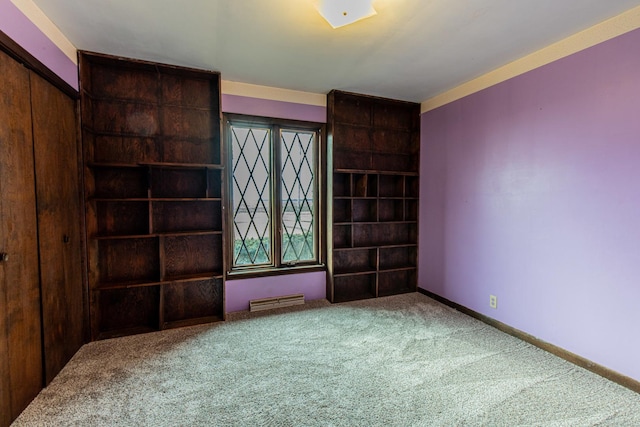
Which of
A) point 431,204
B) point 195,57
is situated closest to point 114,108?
point 195,57

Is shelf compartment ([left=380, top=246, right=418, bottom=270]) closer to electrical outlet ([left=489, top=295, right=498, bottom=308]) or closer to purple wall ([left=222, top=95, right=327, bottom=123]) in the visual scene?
electrical outlet ([left=489, top=295, right=498, bottom=308])

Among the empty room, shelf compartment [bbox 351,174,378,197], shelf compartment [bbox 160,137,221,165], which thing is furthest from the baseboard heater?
shelf compartment [bbox 160,137,221,165]

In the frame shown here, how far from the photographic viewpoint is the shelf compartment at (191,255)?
2736mm

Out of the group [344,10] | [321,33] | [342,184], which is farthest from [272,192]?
[344,10]

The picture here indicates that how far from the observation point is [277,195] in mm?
3172

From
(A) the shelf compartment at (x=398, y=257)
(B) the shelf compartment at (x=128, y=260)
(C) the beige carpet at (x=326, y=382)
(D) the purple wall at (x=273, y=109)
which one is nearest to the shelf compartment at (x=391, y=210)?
(A) the shelf compartment at (x=398, y=257)

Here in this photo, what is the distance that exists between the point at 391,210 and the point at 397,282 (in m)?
0.95

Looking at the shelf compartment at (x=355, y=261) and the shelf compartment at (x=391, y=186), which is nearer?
the shelf compartment at (x=355, y=261)

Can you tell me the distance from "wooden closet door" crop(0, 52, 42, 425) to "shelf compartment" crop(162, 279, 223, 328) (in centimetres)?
103

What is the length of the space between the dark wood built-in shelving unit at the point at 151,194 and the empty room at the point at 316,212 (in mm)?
21

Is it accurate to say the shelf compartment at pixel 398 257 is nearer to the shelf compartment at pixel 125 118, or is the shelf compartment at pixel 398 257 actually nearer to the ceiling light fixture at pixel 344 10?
the ceiling light fixture at pixel 344 10

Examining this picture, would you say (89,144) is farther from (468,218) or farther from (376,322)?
(468,218)

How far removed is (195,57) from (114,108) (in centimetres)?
89

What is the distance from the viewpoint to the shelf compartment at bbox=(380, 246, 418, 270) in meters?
3.61
